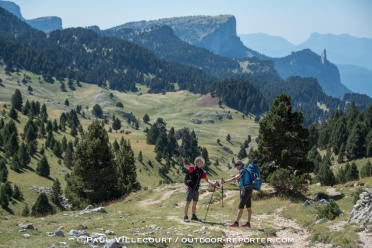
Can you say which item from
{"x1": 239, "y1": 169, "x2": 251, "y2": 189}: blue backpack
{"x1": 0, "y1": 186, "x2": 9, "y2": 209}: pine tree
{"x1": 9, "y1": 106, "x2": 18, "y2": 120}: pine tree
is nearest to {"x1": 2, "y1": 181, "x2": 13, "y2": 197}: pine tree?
{"x1": 0, "y1": 186, "x2": 9, "y2": 209}: pine tree

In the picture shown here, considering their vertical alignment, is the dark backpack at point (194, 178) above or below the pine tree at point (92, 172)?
above

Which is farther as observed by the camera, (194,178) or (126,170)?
(126,170)

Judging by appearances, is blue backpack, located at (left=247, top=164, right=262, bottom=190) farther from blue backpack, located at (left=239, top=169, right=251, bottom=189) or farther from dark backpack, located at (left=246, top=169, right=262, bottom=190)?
blue backpack, located at (left=239, top=169, right=251, bottom=189)

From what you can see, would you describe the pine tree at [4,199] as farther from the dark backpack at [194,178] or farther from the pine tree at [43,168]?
the dark backpack at [194,178]

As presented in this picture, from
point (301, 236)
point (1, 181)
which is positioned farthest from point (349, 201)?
point (1, 181)

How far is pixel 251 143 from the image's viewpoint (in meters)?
184

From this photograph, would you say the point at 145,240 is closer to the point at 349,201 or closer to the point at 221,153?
the point at 349,201

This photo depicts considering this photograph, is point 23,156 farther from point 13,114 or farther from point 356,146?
point 356,146

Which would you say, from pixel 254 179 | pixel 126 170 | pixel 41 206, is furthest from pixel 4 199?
pixel 254 179

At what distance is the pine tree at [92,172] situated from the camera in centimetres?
3628

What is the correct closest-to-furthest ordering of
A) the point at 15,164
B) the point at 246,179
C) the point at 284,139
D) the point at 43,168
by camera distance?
1. the point at 246,179
2. the point at 284,139
3. the point at 15,164
4. the point at 43,168

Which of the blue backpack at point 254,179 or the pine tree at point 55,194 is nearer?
the blue backpack at point 254,179

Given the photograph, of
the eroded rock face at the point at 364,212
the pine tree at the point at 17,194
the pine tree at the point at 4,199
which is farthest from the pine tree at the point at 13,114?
the eroded rock face at the point at 364,212

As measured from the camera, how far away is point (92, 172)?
120ft
